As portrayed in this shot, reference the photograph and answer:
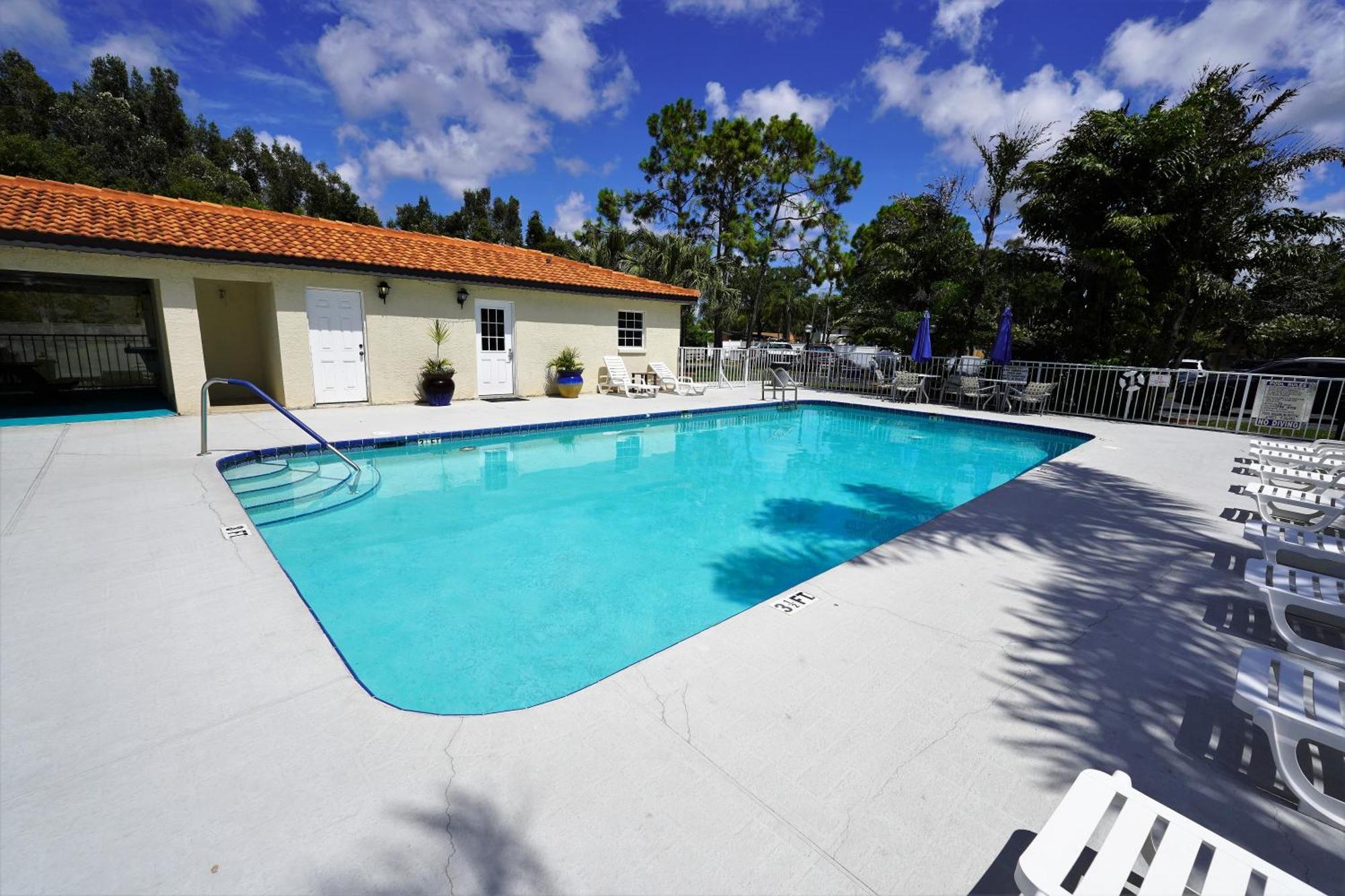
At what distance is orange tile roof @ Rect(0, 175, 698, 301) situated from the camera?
8492 mm

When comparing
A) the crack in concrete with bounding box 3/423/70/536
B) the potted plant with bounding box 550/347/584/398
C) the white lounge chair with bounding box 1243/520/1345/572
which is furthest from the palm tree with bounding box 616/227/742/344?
the white lounge chair with bounding box 1243/520/1345/572

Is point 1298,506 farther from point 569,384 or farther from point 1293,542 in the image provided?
A: point 569,384

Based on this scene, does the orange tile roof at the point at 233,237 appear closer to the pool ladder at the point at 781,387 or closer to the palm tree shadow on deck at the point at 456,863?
the pool ladder at the point at 781,387

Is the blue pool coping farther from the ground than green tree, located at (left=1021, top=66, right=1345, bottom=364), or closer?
closer

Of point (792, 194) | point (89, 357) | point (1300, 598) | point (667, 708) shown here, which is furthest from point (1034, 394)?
point (89, 357)

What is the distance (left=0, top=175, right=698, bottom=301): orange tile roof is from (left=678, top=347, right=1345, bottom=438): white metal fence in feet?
20.4

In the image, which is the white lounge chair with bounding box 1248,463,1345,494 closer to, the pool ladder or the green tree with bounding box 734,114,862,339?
the pool ladder

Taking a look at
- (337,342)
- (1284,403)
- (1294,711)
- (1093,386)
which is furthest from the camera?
(1093,386)

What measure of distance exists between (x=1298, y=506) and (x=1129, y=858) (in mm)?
5413

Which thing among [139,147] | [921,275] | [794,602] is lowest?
[794,602]

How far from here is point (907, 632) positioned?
10.3ft

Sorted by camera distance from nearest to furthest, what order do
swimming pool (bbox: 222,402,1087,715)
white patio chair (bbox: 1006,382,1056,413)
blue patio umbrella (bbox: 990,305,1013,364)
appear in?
swimming pool (bbox: 222,402,1087,715) → white patio chair (bbox: 1006,382,1056,413) → blue patio umbrella (bbox: 990,305,1013,364)

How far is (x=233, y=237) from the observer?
10.0 m

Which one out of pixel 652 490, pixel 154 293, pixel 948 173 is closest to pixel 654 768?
pixel 652 490
